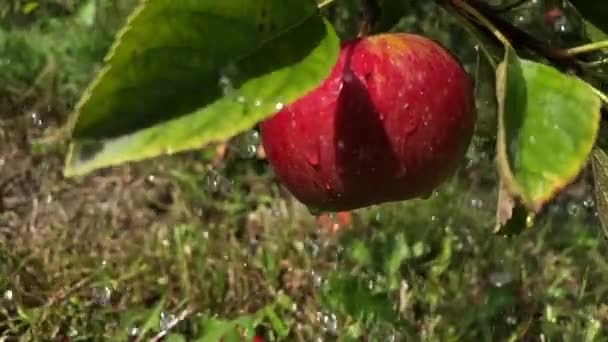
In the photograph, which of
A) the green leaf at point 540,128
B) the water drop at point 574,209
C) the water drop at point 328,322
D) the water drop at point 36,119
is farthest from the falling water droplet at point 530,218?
the water drop at point 36,119

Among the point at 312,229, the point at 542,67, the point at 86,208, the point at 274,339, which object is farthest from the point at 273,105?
the point at 86,208

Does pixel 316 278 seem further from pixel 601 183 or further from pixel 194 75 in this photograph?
pixel 194 75

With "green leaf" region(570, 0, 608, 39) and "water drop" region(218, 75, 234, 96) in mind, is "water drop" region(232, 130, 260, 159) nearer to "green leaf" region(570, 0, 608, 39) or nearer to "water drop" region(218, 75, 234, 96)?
"green leaf" region(570, 0, 608, 39)

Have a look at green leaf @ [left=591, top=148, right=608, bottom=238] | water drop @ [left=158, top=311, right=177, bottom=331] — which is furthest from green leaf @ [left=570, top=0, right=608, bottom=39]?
water drop @ [left=158, top=311, right=177, bottom=331]

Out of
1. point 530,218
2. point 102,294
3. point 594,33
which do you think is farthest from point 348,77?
point 102,294

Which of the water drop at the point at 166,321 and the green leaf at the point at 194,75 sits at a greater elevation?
the green leaf at the point at 194,75

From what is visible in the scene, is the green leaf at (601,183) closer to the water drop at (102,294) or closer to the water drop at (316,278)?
the water drop at (316,278)

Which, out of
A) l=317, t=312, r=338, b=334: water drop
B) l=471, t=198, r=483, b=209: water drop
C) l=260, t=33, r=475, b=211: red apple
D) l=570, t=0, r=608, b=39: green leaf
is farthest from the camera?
l=471, t=198, r=483, b=209: water drop
